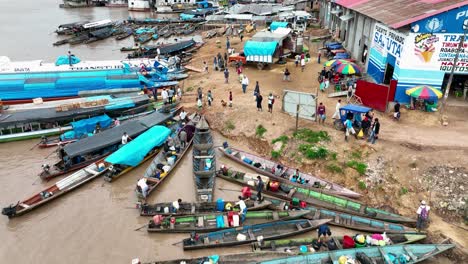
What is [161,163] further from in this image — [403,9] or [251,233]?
[403,9]

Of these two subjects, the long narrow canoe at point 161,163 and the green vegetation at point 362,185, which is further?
the long narrow canoe at point 161,163

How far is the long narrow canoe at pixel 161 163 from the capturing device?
19.4 meters

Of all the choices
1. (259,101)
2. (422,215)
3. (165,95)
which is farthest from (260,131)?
(422,215)

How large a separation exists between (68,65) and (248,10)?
131 ft

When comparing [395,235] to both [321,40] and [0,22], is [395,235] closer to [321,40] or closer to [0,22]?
[321,40]

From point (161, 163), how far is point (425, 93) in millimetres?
16931

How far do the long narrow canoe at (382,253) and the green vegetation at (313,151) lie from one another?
6966mm

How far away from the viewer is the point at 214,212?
17.2 meters

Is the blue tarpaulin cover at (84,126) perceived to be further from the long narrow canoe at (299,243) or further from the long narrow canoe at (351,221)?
the long narrow canoe at (299,243)

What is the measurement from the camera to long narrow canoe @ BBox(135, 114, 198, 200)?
63.5 ft

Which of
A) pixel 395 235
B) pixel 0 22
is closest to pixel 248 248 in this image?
pixel 395 235

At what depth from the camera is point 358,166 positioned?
1894 centimetres

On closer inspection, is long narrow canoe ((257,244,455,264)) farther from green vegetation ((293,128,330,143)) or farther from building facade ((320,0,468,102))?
building facade ((320,0,468,102))

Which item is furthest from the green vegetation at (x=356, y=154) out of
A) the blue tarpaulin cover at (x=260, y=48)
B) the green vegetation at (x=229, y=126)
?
the blue tarpaulin cover at (x=260, y=48)
